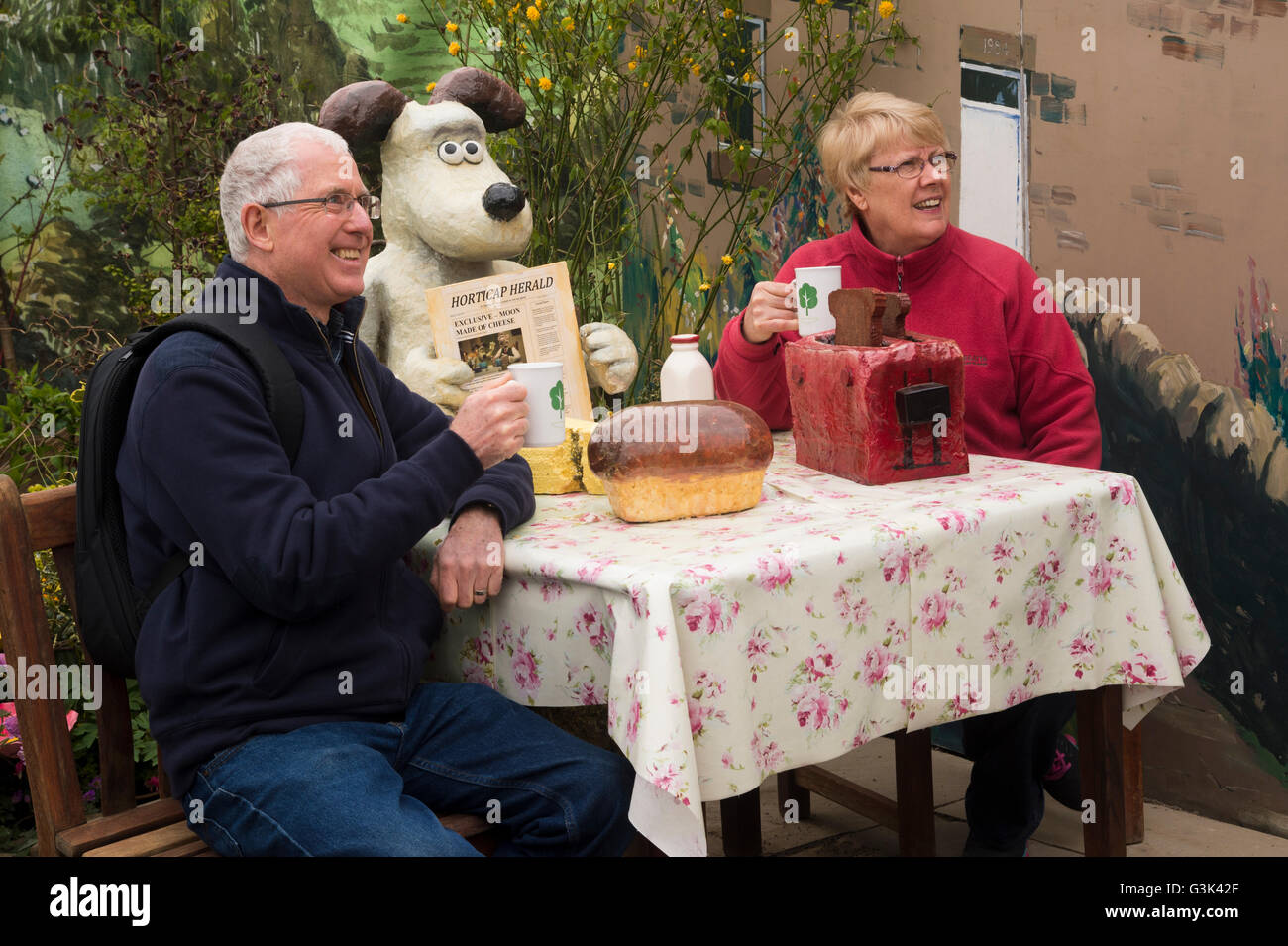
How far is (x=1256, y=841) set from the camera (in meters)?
3.25

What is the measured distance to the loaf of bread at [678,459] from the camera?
2166 mm

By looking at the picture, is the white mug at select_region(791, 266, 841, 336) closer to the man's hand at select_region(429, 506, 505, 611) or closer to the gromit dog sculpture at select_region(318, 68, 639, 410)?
the gromit dog sculpture at select_region(318, 68, 639, 410)

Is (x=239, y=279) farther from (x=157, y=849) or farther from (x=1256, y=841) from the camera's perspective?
(x=1256, y=841)

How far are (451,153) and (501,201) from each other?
0.73ft

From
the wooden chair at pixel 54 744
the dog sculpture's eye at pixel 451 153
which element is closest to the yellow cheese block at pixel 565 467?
the wooden chair at pixel 54 744

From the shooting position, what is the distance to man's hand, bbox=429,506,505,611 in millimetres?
2086

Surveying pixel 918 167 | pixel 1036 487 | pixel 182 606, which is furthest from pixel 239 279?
pixel 918 167

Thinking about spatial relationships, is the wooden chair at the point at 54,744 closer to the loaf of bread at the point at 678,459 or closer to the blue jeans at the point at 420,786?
the blue jeans at the point at 420,786

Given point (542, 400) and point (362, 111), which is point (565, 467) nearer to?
point (542, 400)

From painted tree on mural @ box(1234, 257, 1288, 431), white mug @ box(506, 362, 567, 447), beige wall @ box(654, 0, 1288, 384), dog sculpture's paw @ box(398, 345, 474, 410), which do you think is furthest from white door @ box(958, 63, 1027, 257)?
white mug @ box(506, 362, 567, 447)

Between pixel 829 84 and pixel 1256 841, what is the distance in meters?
2.80

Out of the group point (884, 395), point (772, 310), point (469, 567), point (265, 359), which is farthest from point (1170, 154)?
point (265, 359)

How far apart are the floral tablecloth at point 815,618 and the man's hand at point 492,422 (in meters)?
0.18

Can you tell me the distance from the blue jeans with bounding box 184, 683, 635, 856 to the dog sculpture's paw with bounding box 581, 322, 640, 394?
112cm
